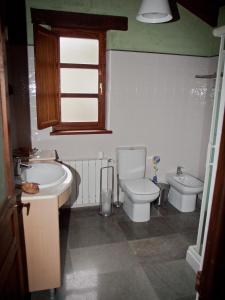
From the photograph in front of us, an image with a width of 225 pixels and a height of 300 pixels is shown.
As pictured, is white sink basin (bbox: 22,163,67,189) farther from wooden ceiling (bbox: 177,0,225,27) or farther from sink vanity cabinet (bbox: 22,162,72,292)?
wooden ceiling (bbox: 177,0,225,27)

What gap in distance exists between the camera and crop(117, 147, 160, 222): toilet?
2.78m

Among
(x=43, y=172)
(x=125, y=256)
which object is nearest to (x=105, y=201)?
(x=125, y=256)

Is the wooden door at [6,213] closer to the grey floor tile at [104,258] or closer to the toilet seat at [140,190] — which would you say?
the grey floor tile at [104,258]

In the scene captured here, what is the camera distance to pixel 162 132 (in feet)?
10.9

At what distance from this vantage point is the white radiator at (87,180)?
9.86 ft

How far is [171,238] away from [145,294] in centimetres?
85

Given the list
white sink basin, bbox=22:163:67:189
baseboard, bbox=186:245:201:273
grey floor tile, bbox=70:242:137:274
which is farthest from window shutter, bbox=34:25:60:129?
baseboard, bbox=186:245:201:273

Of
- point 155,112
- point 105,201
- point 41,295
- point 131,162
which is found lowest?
point 41,295

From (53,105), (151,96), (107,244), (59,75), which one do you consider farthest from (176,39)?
(107,244)

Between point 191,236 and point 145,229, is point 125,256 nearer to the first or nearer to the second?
point 145,229

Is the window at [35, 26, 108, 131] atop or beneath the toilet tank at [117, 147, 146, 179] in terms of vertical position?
atop

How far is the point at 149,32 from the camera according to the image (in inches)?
118

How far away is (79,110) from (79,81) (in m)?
0.35

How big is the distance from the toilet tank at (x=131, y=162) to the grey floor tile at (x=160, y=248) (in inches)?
33.0
